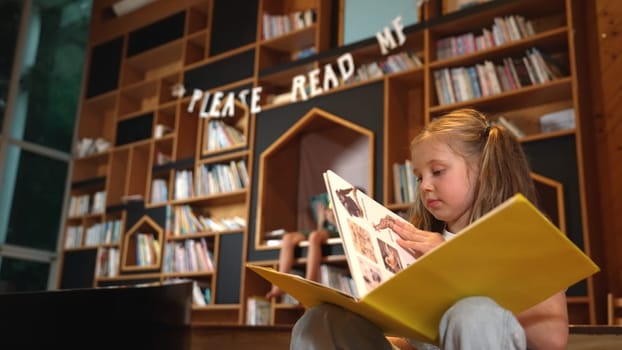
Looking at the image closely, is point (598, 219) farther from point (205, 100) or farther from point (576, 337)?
point (205, 100)

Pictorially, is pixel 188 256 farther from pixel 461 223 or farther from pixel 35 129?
pixel 461 223

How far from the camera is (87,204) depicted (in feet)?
18.9

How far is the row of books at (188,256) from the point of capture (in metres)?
4.50

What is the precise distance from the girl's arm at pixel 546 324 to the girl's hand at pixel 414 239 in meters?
0.20

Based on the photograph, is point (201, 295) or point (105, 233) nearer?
point (201, 295)

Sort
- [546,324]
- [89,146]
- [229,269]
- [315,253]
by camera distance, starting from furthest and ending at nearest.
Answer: [89,146] → [229,269] → [315,253] → [546,324]

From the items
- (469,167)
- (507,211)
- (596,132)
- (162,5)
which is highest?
(162,5)

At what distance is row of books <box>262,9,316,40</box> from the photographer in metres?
4.51

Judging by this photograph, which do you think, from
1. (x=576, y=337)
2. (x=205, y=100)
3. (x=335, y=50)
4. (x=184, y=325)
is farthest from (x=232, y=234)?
(x=576, y=337)

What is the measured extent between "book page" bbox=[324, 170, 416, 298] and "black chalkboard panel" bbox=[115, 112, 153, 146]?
15.1 feet

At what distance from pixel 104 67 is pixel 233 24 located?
1.89 meters

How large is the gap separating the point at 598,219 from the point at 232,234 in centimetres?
242

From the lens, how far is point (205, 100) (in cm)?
486

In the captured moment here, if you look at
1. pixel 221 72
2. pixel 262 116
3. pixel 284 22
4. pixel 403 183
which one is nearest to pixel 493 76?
pixel 403 183
